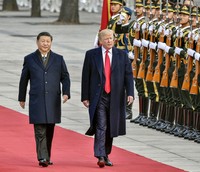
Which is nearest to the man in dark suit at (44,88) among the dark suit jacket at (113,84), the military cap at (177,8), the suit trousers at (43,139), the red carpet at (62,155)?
the suit trousers at (43,139)

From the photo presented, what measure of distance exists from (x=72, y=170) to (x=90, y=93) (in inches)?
44.2

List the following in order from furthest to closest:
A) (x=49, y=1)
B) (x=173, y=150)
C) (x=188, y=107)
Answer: (x=49, y=1) < (x=188, y=107) < (x=173, y=150)

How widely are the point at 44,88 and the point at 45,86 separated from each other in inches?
1.1

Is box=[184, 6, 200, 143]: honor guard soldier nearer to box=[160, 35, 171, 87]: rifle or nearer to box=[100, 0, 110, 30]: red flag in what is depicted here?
box=[160, 35, 171, 87]: rifle

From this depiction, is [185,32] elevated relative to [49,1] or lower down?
elevated

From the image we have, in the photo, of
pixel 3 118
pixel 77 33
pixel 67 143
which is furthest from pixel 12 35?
pixel 67 143

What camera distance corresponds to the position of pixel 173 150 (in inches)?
666

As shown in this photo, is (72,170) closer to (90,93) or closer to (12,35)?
(90,93)

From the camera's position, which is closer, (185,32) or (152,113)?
(185,32)

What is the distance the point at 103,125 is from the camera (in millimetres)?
15109

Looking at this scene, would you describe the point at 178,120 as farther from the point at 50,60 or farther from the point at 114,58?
the point at 50,60

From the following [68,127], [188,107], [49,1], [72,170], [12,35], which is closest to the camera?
[72,170]

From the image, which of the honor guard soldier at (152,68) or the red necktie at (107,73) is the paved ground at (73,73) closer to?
the honor guard soldier at (152,68)

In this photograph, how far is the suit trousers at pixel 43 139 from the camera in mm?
14883
